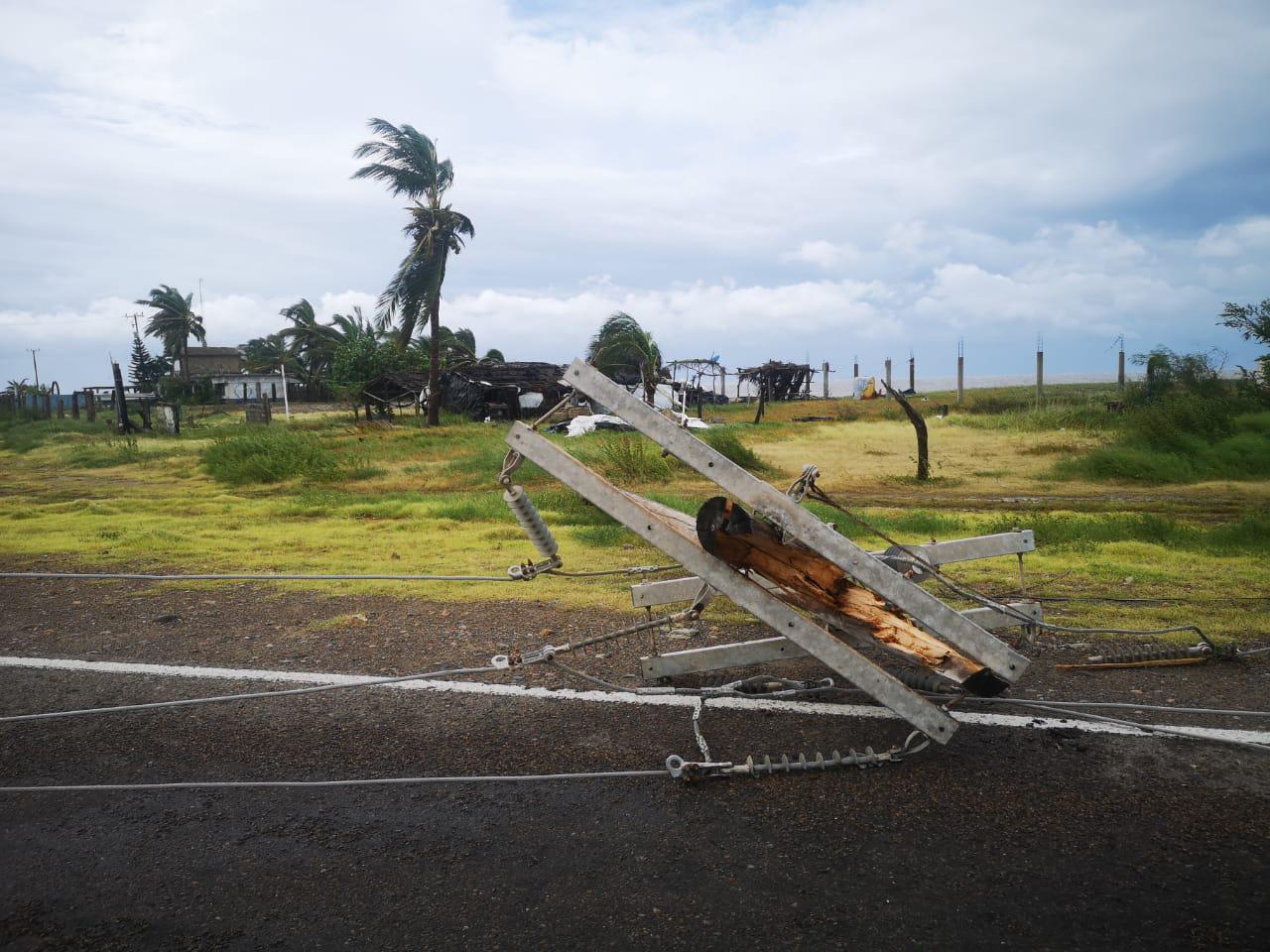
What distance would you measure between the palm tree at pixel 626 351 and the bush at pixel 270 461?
15.9m

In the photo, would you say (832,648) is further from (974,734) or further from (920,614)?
(974,734)

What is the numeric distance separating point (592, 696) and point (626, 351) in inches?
1113

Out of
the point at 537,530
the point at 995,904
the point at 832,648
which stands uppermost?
the point at 537,530

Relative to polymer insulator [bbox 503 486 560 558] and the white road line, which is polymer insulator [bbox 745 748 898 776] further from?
polymer insulator [bbox 503 486 560 558]

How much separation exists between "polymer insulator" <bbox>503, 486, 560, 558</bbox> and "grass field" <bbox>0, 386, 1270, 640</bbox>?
6.62 feet

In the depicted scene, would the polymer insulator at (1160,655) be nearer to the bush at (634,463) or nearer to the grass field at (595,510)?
the grass field at (595,510)

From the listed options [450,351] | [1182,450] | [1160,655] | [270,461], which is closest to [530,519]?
[1160,655]

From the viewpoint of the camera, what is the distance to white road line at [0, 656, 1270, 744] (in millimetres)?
3238

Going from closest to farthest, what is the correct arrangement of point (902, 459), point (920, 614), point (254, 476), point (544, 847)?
point (544, 847) → point (920, 614) → point (254, 476) → point (902, 459)

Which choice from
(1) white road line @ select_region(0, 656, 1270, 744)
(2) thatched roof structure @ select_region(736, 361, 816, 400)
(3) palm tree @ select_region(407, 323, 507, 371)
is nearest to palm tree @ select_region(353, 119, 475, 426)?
(3) palm tree @ select_region(407, 323, 507, 371)

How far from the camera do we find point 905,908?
219 cm

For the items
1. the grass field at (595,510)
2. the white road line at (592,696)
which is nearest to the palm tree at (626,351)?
the grass field at (595,510)

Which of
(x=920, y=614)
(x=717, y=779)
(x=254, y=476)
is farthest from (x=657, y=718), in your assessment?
(x=254, y=476)

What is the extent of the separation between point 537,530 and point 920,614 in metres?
1.38
